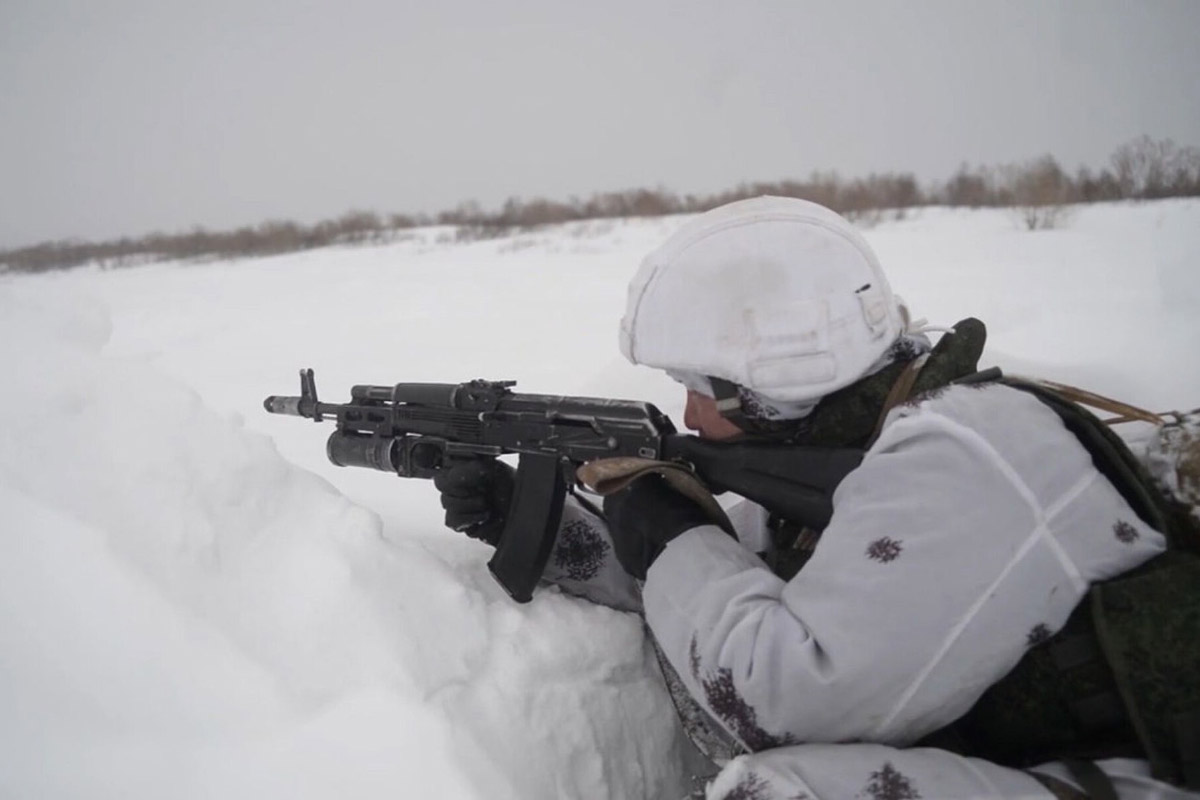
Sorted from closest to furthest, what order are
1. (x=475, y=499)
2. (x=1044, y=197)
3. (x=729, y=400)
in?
(x=729, y=400) → (x=475, y=499) → (x=1044, y=197)

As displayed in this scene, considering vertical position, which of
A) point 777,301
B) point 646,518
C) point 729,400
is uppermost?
point 777,301

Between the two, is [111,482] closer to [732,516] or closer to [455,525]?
[455,525]

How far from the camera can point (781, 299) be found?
1.32 m

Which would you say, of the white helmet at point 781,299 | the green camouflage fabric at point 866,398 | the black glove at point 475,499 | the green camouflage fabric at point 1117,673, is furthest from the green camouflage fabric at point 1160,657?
the black glove at point 475,499

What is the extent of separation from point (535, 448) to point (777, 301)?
34.6 inches

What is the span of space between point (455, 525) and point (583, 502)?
0.36 m

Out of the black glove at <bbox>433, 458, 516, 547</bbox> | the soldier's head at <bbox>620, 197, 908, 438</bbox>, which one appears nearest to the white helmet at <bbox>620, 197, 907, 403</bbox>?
the soldier's head at <bbox>620, 197, 908, 438</bbox>

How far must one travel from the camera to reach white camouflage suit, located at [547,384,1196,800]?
102cm

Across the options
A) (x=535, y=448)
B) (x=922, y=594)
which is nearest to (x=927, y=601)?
(x=922, y=594)

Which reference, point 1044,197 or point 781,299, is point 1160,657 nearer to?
point 781,299

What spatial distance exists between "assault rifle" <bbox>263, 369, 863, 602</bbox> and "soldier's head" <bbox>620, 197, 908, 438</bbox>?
159 millimetres

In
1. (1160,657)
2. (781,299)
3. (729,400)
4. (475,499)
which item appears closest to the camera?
(1160,657)

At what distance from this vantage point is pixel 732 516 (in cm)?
204

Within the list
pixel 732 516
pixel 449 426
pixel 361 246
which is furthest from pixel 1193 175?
pixel 361 246
